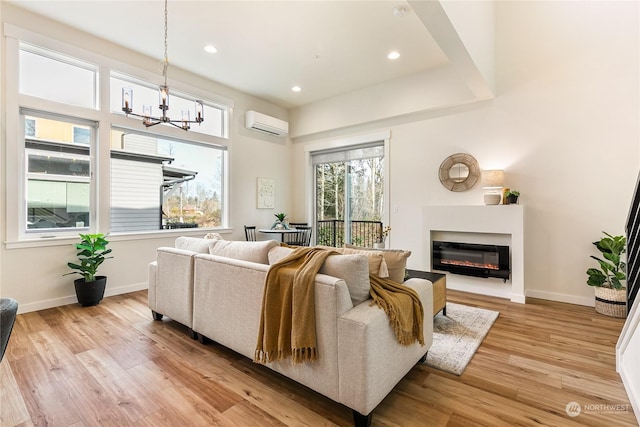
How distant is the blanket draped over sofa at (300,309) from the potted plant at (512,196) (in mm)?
2720

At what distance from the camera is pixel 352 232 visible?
5766mm

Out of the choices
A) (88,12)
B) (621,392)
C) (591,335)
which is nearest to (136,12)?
(88,12)

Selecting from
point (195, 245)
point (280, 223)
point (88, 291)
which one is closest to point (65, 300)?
point (88, 291)

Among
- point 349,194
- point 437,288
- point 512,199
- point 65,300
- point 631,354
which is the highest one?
point 349,194

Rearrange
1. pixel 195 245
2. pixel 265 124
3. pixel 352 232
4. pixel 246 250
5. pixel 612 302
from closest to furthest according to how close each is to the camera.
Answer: pixel 246 250 → pixel 195 245 → pixel 612 302 → pixel 265 124 → pixel 352 232

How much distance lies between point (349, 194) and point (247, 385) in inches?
171

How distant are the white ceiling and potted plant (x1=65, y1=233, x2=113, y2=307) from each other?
2.56 meters

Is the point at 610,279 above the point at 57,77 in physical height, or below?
below

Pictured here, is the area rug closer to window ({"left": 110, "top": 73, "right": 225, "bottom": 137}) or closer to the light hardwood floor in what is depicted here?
the light hardwood floor

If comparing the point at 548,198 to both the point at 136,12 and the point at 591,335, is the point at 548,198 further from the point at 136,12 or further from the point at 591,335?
the point at 136,12

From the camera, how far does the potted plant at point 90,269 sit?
134 inches

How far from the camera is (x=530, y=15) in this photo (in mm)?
3768

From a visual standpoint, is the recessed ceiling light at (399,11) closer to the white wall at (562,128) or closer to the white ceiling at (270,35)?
the white ceiling at (270,35)

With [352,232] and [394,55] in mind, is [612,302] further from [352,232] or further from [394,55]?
[394,55]
